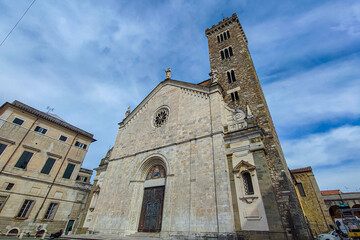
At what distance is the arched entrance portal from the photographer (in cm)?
1172

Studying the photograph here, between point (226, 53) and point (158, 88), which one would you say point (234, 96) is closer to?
point (226, 53)

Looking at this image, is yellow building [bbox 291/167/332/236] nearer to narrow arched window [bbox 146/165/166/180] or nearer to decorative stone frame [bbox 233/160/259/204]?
decorative stone frame [bbox 233/160/259/204]

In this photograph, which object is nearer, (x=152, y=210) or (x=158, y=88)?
(x=152, y=210)

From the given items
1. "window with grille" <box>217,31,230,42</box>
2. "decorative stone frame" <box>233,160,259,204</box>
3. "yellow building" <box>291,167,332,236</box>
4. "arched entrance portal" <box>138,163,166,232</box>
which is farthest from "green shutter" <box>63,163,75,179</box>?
"yellow building" <box>291,167,332,236</box>

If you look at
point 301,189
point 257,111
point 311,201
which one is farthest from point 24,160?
point 311,201

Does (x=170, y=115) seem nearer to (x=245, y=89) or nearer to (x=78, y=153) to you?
(x=245, y=89)

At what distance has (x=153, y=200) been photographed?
1260 centimetres

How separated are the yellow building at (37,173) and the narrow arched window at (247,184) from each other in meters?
16.0

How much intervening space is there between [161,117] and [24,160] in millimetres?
15947

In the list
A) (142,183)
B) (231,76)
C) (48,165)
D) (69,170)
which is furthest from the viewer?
(69,170)

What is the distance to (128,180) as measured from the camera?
14359 millimetres

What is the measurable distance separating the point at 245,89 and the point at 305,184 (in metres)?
16.8

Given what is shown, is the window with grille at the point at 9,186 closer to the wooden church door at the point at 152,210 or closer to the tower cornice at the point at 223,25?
the wooden church door at the point at 152,210

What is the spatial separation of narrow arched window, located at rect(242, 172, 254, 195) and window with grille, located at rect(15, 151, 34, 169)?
22.2 m
